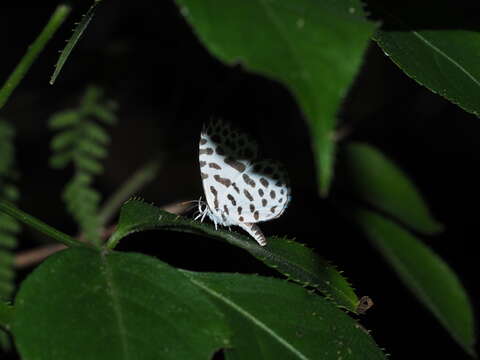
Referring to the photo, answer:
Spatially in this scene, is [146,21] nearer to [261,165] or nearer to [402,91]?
[402,91]

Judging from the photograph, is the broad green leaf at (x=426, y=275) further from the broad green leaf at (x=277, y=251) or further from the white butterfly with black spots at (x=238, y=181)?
the broad green leaf at (x=277, y=251)

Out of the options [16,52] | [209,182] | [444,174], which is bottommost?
[444,174]

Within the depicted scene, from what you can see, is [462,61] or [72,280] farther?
[462,61]

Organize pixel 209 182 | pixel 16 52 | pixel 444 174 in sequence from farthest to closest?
1. pixel 444 174
2. pixel 16 52
3. pixel 209 182

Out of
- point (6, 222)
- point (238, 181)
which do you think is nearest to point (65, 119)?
point (6, 222)

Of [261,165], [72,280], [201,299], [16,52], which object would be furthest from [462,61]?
[16,52]

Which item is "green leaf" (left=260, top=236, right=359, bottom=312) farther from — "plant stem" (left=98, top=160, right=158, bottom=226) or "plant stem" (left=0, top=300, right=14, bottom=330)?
"plant stem" (left=98, top=160, right=158, bottom=226)

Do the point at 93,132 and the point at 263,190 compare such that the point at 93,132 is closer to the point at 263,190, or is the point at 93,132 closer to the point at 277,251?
the point at 263,190
